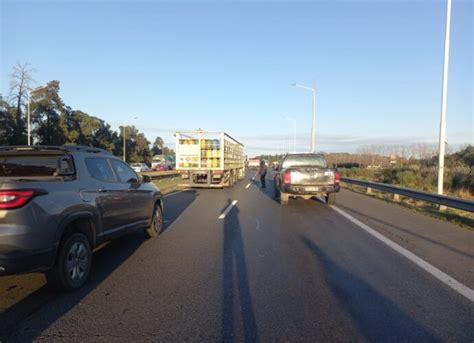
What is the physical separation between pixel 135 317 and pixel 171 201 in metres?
11.3

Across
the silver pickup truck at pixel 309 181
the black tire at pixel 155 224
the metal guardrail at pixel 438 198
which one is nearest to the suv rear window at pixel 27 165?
the black tire at pixel 155 224

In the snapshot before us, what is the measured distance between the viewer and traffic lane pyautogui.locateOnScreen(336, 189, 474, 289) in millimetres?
6117

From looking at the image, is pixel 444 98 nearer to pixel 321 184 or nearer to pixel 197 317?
pixel 321 184

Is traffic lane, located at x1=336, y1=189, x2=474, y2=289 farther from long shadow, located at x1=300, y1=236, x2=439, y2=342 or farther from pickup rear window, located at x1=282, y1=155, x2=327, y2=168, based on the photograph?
pickup rear window, located at x1=282, y1=155, x2=327, y2=168

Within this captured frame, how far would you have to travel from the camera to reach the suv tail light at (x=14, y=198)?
13.5ft

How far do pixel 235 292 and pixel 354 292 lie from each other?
1540 mm

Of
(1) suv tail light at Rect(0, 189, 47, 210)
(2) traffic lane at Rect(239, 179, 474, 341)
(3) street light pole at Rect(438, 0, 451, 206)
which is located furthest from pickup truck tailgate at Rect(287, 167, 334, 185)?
(1) suv tail light at Rect(0, 189, 47, 210)

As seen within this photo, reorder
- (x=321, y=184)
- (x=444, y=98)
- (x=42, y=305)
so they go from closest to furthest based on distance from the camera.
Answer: (x=42, y=305) < (x=321, y=184) < (x=444, y=98)

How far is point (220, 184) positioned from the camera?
22.0 metres

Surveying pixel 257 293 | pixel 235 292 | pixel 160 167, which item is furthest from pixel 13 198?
pixel 160 167

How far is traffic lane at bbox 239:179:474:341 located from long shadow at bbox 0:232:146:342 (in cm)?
222

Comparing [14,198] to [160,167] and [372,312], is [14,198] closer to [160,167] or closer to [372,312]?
[372,312]

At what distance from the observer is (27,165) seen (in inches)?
216

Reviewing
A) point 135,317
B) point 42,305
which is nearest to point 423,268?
point 135,317
